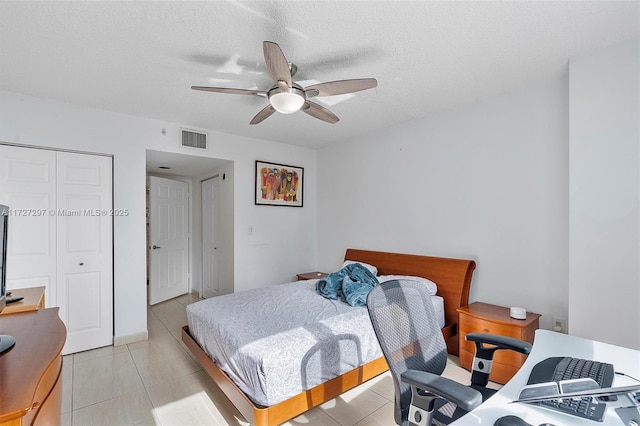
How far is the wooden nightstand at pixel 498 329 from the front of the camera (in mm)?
2357

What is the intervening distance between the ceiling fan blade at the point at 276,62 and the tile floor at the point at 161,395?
90.1 inches

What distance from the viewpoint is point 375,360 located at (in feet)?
7.82

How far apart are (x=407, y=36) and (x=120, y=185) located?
3.25 m

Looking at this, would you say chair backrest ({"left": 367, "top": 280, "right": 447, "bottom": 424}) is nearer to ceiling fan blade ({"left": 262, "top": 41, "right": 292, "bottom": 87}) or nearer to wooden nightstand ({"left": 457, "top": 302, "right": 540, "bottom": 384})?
wooden nightstand ({"left": 457, "top": 302, "right": 540, "bottom": 384})

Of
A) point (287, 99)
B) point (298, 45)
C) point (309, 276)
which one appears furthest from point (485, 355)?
point (309, 276)

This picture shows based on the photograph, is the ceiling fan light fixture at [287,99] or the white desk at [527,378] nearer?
the white desk at [527,378]

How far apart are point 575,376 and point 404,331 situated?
653 mm

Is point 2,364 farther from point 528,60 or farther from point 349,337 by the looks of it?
point 528,60

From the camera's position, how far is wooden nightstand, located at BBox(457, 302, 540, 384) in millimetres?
2357

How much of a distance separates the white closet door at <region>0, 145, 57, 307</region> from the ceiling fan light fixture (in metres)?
2.53

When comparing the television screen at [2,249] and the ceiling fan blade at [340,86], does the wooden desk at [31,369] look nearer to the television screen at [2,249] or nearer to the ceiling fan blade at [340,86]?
the television screen at [2,249]

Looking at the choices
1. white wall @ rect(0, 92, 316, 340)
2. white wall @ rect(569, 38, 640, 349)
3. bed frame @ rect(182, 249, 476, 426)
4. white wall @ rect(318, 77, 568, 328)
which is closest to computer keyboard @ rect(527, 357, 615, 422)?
white wall @ rect(569, 38, 640, 349)

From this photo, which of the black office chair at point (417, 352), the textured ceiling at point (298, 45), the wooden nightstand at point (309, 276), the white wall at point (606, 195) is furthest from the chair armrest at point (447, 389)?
the wooden nightstand at point (309, 276)

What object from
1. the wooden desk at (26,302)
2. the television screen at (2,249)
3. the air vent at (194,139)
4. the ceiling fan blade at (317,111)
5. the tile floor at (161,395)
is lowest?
the tile floor at (161,395)
